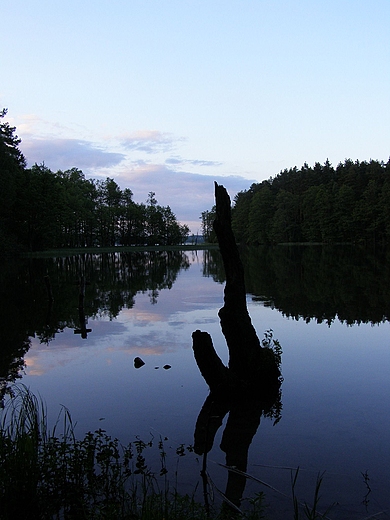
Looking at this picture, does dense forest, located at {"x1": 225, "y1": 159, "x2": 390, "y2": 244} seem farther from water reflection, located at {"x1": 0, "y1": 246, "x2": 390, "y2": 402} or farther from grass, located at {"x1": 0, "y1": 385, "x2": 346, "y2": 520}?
grass, located at {"x1": 0, "y1": 385, "x2": 346, "y2": 520}

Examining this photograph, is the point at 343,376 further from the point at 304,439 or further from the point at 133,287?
the point at 133,287

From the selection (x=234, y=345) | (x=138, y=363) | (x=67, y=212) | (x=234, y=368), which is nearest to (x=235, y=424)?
(x=234, y=368)

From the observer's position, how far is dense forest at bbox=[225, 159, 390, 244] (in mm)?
103938

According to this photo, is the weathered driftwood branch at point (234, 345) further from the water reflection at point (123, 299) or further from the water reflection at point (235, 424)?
the water reflection at point (123, 299)

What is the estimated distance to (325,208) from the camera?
112 metres

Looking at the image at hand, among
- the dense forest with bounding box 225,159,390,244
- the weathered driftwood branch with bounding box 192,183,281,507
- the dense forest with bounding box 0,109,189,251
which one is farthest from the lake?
the dense forest with bounding box 225,159,390,244

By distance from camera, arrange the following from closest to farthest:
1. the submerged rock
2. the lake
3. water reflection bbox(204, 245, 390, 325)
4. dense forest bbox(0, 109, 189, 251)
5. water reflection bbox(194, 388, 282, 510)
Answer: water reflection bbox(194, 388, 282, 510) → the lake → the submerged rock → water reflection bbox(204, 245, 390, 325) → dense forest bbox(0, 109, 189, 251)

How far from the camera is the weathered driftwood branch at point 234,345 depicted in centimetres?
1148

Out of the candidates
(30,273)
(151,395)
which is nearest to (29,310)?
(151,395)

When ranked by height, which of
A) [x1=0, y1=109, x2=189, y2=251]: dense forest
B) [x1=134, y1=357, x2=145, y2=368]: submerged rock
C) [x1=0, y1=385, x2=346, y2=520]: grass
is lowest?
[x1=134, y1=357, x2=145, y2=368]: submerged rock

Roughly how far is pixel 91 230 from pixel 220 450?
124 metres

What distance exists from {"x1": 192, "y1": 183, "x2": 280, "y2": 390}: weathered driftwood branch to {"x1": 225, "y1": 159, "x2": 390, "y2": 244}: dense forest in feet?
305

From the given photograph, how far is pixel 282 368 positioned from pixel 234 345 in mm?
2530

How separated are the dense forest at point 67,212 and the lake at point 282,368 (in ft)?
143
